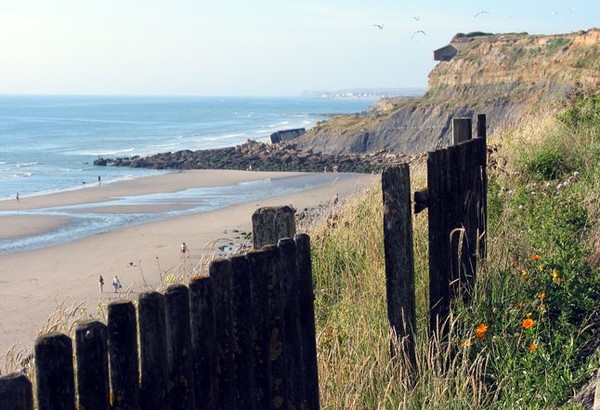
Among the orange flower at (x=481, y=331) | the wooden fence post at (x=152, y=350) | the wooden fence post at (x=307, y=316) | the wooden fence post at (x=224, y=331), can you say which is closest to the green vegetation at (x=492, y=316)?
the orange flower at (x=481, y=331)

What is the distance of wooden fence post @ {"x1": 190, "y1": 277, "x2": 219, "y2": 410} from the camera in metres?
2.62

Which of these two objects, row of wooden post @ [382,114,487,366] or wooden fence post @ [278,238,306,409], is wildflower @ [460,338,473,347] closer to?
row of wooden post @ [382,114,487,366]

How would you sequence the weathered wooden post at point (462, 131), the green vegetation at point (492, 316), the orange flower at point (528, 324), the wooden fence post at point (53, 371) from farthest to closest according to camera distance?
the weathered wooden post at point (462, 131), the orange flower at point (528, 324), the green vegetation at point (492, 316), the wooden fence post at point (53, 371)

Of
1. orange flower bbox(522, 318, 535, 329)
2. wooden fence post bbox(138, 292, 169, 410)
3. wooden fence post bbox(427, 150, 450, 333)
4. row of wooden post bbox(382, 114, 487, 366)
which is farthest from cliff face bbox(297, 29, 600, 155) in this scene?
wooden fence post bbox(138, 292, 169, 410)

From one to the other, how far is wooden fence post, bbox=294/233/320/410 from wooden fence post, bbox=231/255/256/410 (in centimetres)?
32

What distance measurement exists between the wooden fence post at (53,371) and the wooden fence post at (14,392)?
76 mm

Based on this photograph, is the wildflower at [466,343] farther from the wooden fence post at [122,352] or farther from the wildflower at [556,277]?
the wooden fence post at [122,352]

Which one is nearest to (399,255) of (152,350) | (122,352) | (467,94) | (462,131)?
(462,131)

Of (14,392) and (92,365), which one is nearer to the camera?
(14,392)

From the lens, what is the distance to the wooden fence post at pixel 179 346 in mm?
2521

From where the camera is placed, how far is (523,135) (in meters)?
11.7

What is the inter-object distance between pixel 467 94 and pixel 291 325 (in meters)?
54.9

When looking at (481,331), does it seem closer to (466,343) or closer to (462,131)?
(466,343)

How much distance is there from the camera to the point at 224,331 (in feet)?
9.02
